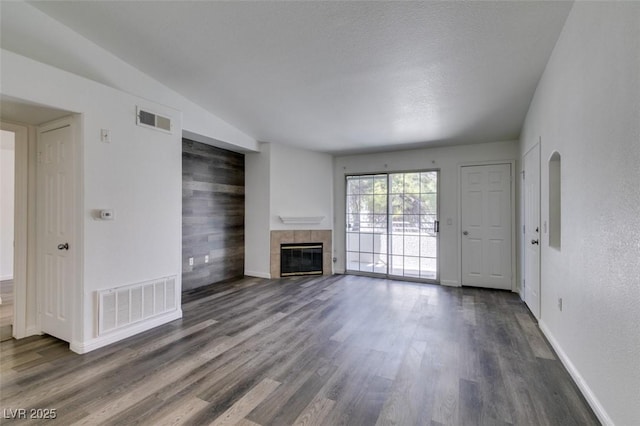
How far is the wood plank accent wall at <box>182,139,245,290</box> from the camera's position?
15.1ft

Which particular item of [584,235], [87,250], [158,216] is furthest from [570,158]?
[87,250]

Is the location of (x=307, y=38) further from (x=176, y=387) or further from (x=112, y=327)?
(x=112, y=327)

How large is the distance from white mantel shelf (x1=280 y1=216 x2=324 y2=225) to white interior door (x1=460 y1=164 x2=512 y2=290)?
8.73ft

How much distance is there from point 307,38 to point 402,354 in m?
2.97

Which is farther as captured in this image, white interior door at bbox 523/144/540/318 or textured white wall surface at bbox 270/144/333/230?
textured white wall surface at bbox 270/144/333/230

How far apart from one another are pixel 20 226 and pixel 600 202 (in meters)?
4.92

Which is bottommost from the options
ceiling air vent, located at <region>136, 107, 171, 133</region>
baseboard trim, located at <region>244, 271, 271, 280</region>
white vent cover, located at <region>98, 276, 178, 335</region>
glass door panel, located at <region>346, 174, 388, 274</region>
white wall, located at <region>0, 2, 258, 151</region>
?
baseboard trim, located at <region>244, 271, 271, 280</region>

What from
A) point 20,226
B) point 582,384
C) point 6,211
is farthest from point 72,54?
point 582,384

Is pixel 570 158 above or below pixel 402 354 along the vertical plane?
above

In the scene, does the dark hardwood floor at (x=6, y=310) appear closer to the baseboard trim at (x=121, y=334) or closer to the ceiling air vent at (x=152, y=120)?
the baseboard trim at (x=121, y=334)

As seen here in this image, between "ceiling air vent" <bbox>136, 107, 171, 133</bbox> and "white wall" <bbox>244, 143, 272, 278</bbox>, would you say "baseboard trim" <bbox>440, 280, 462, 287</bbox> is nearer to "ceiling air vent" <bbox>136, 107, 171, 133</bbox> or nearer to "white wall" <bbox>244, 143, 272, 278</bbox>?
"white wall" <bbox>244, 143, 272, 278</bbox>

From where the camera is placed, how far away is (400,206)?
18.4 feet

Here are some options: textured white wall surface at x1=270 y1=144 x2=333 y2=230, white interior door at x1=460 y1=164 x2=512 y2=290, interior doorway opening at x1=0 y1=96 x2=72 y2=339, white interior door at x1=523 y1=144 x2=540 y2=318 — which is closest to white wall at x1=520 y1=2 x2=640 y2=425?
white interior door at x1=523 y1=144 x2=540 y2=318

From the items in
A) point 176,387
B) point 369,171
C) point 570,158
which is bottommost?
point 176,387
